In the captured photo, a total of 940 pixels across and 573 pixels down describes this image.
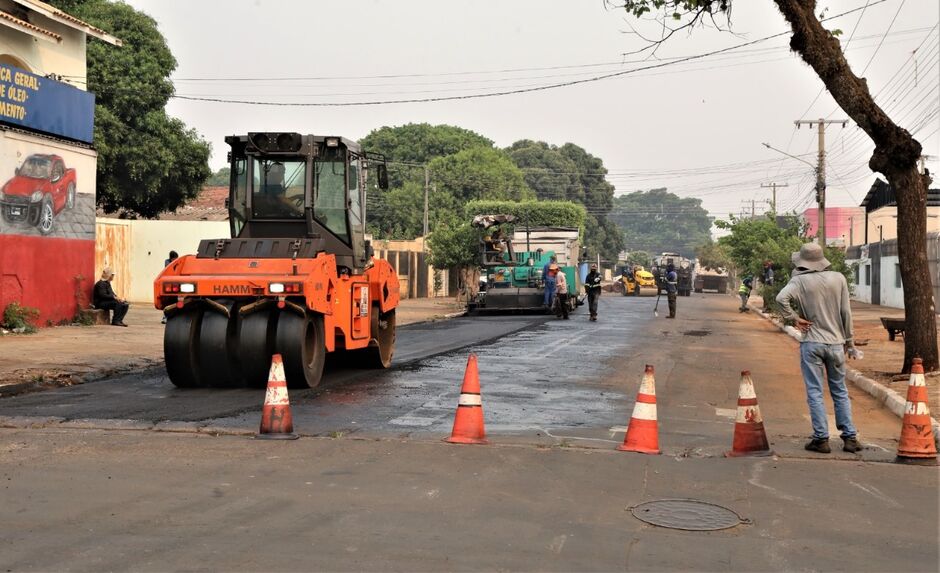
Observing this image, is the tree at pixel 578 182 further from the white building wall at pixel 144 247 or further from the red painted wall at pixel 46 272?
the red painted wall at pixel 46 272

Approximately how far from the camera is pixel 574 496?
23.5 feet

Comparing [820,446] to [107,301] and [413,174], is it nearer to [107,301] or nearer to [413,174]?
[107,301]

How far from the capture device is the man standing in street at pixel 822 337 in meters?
9.12

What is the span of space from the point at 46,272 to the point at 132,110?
18632 mm

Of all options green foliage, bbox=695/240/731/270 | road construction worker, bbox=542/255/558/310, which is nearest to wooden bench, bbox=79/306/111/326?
road construction worker, bbox=542/255/558/310

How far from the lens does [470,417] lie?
9.23 m

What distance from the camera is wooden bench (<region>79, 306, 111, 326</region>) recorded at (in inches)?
Answer: 941

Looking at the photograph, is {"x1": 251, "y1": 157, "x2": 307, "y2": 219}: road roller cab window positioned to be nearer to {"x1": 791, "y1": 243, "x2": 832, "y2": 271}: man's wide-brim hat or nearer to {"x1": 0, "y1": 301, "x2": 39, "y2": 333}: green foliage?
{"x1": 791, "y1": 243, "x2": 832, "y2": 271}: man's wide-brim hat

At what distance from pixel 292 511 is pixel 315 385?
273 inches

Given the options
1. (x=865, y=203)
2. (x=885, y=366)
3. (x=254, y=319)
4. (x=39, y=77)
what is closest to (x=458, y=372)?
(x=254, y=319)

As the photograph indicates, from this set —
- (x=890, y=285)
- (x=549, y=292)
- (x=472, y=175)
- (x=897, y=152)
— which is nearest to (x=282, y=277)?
(x=897, y=152)

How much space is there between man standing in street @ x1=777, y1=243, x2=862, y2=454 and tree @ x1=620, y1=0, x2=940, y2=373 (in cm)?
654

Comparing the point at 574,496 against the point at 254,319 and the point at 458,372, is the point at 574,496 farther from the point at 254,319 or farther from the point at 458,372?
the point at 458,372

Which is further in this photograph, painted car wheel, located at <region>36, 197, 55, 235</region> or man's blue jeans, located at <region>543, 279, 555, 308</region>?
man's blue jeans, located at <region>543, 279, 555, 308</region>
